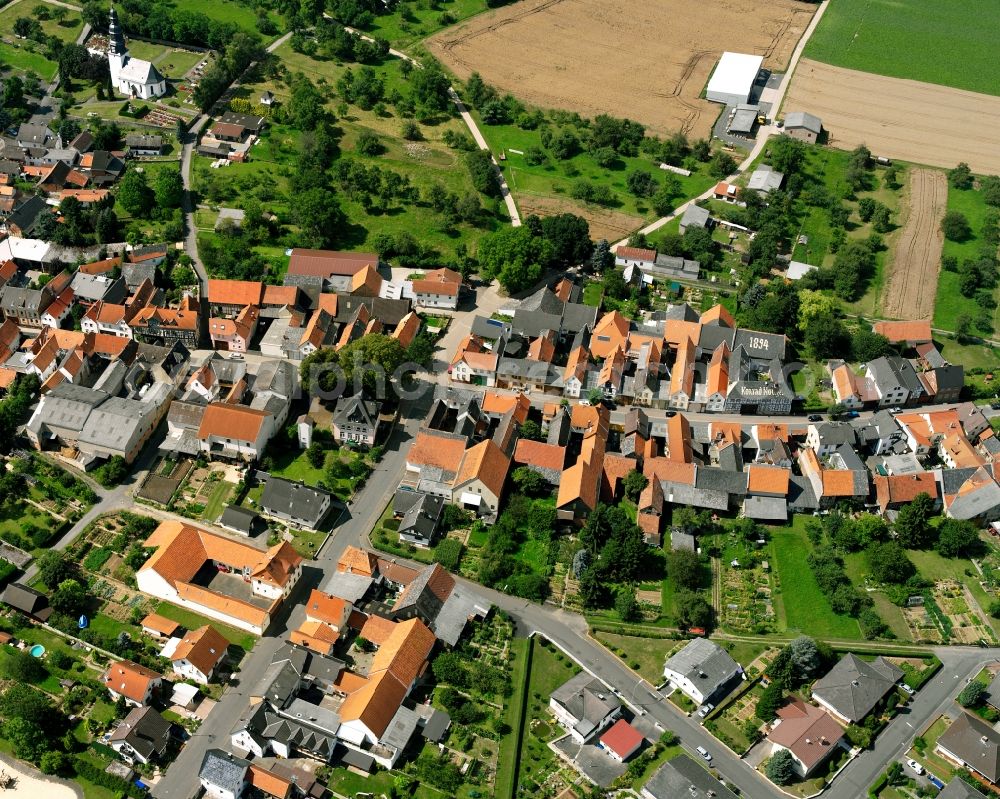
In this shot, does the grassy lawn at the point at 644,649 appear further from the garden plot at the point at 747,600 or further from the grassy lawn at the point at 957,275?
the grassy lawn at the point at 957,275

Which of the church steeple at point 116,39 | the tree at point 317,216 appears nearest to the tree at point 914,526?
the tree at point 317,216

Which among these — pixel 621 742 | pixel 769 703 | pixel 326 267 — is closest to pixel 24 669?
pixel 621 742

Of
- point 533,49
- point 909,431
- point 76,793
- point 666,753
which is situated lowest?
point 76,793

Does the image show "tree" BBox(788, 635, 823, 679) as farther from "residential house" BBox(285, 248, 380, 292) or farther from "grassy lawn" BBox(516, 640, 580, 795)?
"residential house" BBox(285, 248, 380, 292)

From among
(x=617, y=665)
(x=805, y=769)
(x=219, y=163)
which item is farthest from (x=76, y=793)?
(x=219, y=163)

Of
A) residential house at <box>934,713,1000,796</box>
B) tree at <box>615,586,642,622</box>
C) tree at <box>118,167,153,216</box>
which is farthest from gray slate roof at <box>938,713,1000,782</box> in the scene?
tree at <box>118,167,153,216</box>

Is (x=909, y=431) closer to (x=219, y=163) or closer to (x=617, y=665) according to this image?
(x=617, y=665)

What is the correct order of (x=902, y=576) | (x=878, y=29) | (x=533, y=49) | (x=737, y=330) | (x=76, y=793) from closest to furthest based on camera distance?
(x=76, y=793) < (x=902, y=576) < (x=737, y=330) < (x=533, y=49) < (x=878, y=29)

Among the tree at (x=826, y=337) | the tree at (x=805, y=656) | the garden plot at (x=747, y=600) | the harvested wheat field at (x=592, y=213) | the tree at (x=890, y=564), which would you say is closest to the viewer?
the tree at (x=805, y=656)

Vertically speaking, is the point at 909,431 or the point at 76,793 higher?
the point at 909,431
